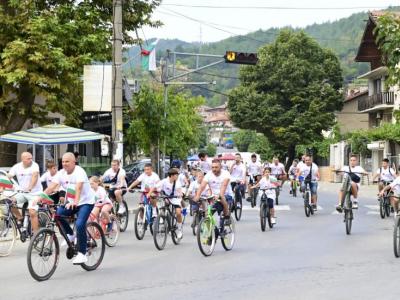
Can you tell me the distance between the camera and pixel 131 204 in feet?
94.3

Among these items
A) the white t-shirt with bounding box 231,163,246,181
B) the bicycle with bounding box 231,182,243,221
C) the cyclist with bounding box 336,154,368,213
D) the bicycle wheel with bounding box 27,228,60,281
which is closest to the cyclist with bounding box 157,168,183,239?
the cyclist with bounding box 336,154,368,213

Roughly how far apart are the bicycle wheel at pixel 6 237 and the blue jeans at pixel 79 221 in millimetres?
3073

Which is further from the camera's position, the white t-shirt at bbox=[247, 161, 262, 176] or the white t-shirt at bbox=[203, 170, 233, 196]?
the white t-shirt at bbox=[247, 161, 262, 176]

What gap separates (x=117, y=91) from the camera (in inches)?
900

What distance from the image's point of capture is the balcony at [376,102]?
190 ft

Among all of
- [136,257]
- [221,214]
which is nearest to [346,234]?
[221,214]

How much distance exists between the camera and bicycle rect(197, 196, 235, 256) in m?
13.4

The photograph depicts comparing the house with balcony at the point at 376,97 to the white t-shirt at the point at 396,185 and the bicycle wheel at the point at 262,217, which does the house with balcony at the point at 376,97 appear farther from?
the white t-shirt at the point at 396,185

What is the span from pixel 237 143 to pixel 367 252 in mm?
115827

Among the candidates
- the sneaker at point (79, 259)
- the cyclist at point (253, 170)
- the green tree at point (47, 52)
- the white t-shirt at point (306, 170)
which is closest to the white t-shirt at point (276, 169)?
the cyclist at point (253, 170)

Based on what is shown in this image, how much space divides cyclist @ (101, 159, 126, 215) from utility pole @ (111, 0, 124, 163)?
332 centimetres

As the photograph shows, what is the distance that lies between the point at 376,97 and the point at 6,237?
1966 inches

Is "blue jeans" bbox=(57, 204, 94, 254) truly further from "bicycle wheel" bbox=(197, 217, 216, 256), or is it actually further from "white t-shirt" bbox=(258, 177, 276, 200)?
"white t-shirt" bbox=(258, 177, 276, 200)

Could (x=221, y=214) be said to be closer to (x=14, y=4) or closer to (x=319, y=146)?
(x=14, y=4)
